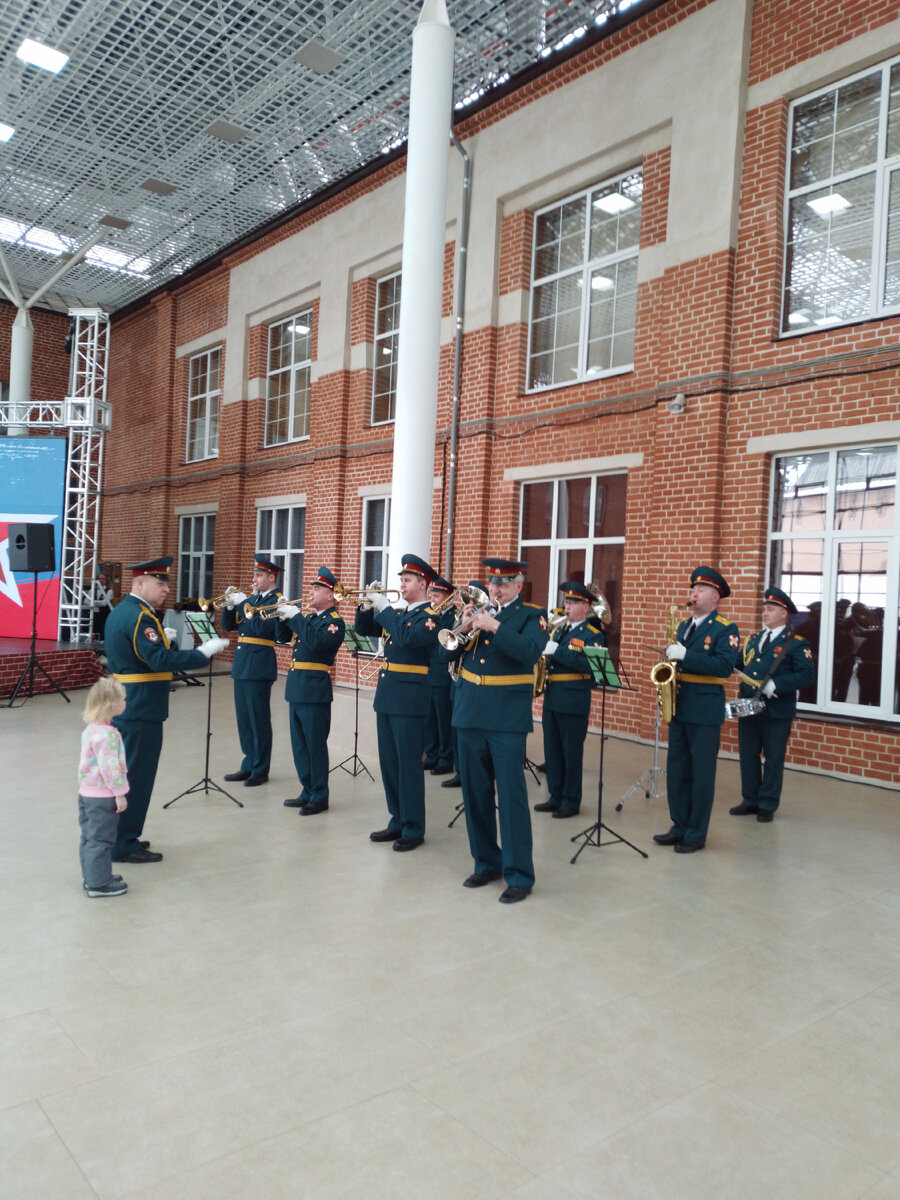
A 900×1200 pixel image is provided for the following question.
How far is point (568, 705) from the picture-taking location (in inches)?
269

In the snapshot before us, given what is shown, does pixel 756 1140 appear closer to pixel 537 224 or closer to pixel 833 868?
pixel 833 868

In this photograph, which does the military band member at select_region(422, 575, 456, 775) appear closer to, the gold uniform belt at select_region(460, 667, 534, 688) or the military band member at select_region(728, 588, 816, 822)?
the military band member at select_region(728, 588, 816, 822)

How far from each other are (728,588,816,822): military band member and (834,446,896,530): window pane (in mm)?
1817

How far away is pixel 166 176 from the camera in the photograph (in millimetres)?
14906

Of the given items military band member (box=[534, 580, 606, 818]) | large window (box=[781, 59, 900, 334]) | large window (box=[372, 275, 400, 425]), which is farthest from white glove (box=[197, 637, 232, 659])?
large window (box=[372, 275, 400, 425])

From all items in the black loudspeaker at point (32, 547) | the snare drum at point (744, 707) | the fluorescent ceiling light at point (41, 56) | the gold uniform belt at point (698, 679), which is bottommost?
the snare drum at point (744, 707)

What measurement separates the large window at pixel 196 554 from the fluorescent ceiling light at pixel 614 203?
10989 millimetres

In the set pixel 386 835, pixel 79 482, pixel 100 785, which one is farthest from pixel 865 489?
pixel 79 482

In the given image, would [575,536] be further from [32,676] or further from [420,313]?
[32,676]

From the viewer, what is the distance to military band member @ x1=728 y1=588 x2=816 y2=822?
6.94 m

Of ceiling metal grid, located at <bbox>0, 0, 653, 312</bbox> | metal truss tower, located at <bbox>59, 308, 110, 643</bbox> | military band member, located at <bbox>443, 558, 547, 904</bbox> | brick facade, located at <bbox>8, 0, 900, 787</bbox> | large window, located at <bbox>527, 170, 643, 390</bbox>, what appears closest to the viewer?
military band member, located at <bbox>443, 558, 547, 904</bbox>

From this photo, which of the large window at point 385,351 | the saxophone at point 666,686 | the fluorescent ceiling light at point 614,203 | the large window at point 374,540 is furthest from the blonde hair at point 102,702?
the large window at point 385,351

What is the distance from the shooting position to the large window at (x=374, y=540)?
47.5ft

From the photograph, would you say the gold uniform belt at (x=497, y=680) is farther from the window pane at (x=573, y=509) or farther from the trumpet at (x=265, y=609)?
the window pane at (x=573, y=509)
